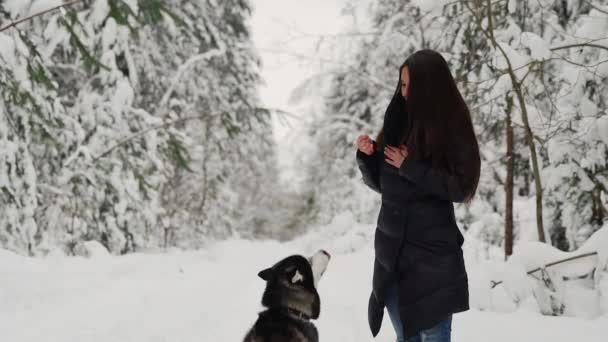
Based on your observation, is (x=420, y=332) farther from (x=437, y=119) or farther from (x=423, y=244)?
(x=437, y=119)

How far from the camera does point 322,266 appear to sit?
3.49 meters

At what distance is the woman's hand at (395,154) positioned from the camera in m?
2.32

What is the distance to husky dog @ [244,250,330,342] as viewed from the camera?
294cm

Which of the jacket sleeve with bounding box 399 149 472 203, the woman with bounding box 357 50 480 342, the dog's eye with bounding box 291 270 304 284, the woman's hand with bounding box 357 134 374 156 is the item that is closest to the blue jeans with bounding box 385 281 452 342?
the woman with bounding box 357 50 480 342

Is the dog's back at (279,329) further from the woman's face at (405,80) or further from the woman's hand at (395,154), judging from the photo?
the woman's face at (405,80)

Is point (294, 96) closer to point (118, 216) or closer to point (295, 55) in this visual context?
point (295, 55)

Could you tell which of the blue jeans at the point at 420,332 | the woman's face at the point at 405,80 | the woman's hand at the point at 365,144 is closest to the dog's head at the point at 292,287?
the blue jeans at the point at 420,332

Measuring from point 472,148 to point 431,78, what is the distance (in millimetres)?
395

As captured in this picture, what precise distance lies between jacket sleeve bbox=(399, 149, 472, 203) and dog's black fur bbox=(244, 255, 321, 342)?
1310 millimetres

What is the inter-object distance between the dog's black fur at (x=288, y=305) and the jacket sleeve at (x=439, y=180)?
1310 mm

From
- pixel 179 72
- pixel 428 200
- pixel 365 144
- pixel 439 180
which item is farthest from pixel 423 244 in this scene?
pixel 179 72

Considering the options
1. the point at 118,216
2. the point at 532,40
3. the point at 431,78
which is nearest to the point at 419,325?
the point at 431,78

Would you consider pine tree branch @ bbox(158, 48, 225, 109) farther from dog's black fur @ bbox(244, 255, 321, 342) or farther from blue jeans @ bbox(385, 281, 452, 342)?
blue jeans @ bbox(385, 281, 452, 342)

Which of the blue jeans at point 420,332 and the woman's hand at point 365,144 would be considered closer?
the blue jeans at point 420,332
